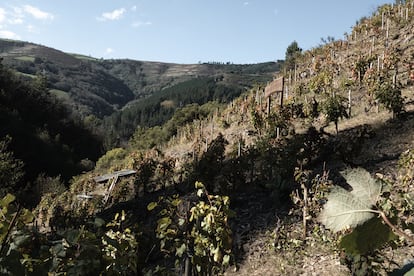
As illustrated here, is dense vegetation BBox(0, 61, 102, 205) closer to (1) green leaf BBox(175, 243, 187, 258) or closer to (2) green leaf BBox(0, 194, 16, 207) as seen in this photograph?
(1) green leaf BBox(175, 243, 187, 258)

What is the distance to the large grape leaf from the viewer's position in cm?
70

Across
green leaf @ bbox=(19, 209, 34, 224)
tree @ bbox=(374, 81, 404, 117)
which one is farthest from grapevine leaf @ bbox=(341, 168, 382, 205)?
tree @ bbox=(374, 81, 404, 117)

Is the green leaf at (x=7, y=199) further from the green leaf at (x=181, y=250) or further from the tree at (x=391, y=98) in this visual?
the tree at (x=391, y=98)

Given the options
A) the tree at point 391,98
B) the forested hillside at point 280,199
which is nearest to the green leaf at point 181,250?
the forested hillside at point 280,199

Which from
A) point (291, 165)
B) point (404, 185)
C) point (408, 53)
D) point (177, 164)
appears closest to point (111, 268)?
point (404, 185)

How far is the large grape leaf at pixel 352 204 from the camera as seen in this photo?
70 cm

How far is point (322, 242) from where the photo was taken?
24.5ft

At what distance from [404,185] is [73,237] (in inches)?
281

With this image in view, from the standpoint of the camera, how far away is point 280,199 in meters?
9.58

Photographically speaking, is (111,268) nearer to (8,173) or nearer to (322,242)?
(322,242)

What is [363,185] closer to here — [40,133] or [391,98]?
[391,98]

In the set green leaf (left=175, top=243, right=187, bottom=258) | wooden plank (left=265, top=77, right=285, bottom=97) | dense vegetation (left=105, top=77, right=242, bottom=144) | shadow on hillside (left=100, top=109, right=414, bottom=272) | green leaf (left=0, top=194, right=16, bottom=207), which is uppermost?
wooden plank (left=265, top=77, right=285, bottom=97)

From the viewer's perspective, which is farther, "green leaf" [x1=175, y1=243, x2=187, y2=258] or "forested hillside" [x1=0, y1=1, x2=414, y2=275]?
"green leaf" [x1=175, y1=243, x2=187, y2=258]

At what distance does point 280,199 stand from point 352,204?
9120 mm
